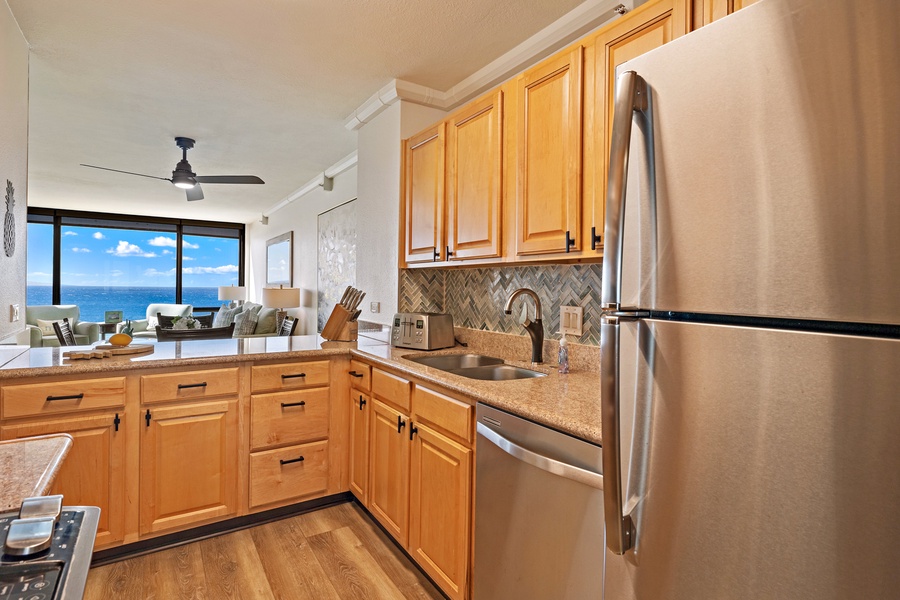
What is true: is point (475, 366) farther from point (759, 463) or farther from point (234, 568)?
point (759, 463)

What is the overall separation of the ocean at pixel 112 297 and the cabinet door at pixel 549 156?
788 cm

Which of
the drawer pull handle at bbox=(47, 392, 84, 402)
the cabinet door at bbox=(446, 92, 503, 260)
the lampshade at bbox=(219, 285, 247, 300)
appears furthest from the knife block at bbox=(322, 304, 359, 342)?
the lampshade at bbox=(219, 285, 247, 300)

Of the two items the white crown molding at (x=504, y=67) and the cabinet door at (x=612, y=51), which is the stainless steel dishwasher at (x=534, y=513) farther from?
the white crown molding at (x=504, y=67)

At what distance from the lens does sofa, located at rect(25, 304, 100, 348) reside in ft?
20.3

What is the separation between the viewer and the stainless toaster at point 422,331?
2.60m

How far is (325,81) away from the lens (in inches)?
121

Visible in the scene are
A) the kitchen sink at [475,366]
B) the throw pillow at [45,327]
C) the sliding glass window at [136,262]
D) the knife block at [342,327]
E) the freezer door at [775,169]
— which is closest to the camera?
the freezer door at [775,169]

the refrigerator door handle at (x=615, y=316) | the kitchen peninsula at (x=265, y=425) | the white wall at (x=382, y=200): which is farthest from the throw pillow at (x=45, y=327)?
the refrigerator door handle at (x=615, y=316)

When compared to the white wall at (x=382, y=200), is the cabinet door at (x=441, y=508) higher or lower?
lower

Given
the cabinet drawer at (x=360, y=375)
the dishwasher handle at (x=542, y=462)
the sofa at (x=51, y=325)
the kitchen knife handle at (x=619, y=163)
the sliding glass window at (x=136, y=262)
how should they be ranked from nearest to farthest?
the kitchen knife handle at (x=619, y=163), the dishwasher handle at (x=542, y=462), the cabinet drawer at (x=360, y=375), the sofa at (x=51, y=325), the sliding glass window at (x=136, y=262)

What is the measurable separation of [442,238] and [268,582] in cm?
177

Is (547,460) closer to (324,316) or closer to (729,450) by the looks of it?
(729,450)

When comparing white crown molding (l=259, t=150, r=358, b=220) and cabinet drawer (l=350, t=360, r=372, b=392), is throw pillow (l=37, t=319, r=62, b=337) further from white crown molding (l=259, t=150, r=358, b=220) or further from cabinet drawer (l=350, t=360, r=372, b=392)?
cabinet drawer (l=350, t=360, r=372, b=392)

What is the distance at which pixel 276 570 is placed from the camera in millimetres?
2102
